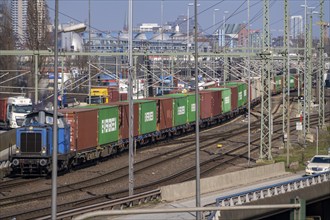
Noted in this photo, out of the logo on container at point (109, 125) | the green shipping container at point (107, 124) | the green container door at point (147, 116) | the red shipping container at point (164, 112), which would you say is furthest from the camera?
the red shipping container at point (164, 112)

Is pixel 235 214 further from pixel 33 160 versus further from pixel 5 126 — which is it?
pixel 5 126

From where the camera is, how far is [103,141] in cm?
3594

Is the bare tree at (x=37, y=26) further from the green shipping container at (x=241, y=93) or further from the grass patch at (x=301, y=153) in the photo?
the grass patch at (x=301, y=153)

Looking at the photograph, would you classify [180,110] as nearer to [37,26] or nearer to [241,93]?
[241,93]

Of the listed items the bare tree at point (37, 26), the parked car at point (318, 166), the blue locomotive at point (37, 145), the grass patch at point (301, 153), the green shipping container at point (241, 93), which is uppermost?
the bare tree at point (37, 26)

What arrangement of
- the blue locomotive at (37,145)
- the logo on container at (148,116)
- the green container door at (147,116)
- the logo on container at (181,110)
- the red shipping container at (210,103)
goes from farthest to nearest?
the red shipping container at (210,103) → the logo on container at (181,110) → the logo on container at (148,116) → the green container door at (147,116) → the blue locomotive at (37,145)

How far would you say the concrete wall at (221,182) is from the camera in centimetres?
2514

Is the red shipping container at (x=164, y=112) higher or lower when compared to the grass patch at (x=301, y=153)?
higher

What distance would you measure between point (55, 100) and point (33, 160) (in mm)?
17516

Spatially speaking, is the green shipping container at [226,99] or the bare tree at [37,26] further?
the bare tree at [37,26]

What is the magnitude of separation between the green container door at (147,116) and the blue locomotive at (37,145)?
9.25 meters

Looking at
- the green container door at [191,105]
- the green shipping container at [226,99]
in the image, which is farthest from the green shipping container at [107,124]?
the green shipping container at [226,99]

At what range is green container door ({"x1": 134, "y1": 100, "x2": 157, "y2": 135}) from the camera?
40.9 meters

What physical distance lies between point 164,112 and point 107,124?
907cm
